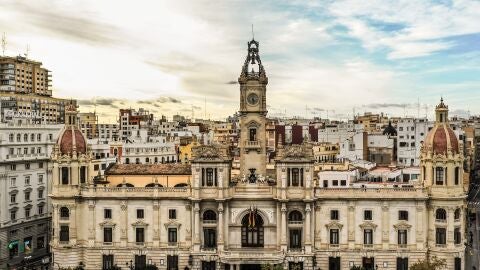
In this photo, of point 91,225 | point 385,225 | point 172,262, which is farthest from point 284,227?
point 91,225

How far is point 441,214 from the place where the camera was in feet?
256

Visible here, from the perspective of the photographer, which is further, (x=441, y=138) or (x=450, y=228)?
(x=441, y=138)

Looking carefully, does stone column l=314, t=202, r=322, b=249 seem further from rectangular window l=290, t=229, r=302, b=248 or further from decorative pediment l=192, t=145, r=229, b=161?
decorative pediment l=192, t=145, r=229, b=161

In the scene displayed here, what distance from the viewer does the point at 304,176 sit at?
79.3m

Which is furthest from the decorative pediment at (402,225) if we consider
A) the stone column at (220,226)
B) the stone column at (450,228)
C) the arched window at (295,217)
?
the stone column at (220,226)

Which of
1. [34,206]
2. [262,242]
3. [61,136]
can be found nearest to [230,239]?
[262,242]

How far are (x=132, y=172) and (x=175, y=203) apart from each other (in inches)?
431

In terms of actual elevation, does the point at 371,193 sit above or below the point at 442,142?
below

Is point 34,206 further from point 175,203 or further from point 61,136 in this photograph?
point 175,203

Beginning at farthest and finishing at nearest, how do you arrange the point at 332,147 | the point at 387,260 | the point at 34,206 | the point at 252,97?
the point at 332,147 < the point at 34,206 < the point at 252,97 < the point at 387,260

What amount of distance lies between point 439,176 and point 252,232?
2383cm

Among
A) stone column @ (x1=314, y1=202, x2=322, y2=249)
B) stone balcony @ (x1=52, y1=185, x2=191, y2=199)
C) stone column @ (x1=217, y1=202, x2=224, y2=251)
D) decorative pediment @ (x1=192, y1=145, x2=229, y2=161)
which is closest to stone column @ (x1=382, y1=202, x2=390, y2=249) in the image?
stone column @ (x1=314, y1=202, x2=322, y2=249)

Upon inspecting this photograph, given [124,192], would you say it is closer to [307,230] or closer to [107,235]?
[107,235]

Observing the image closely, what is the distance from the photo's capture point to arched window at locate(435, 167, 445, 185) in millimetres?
78213
